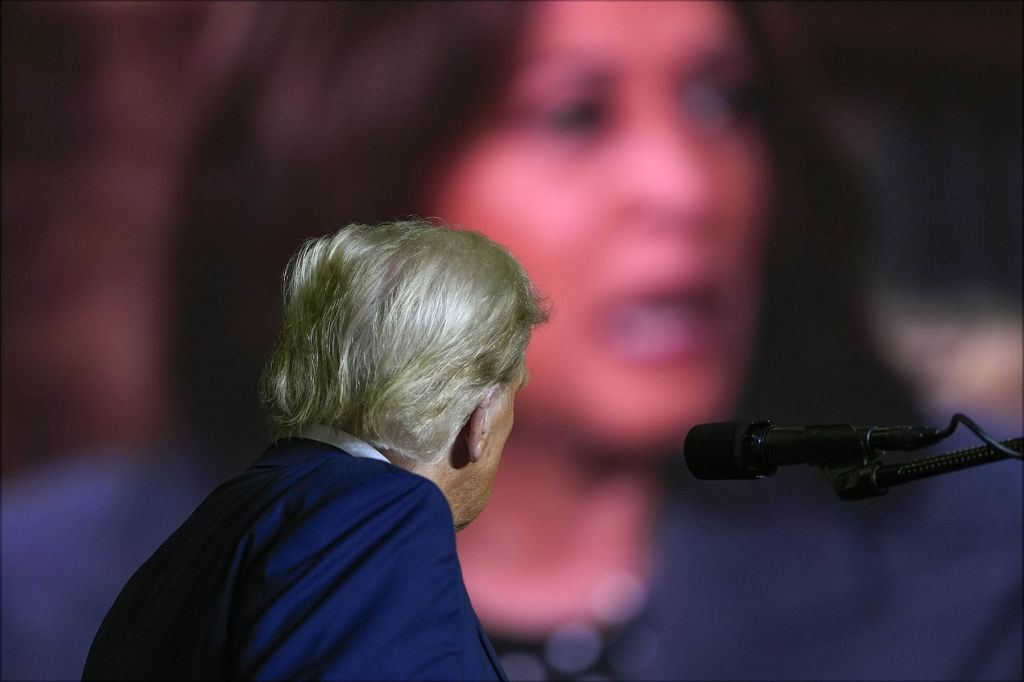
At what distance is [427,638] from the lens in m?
1.04

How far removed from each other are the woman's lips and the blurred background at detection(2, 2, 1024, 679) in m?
0.34

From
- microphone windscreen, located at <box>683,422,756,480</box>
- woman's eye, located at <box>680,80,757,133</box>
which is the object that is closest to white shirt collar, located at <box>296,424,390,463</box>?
microphone windscreen, located at <box>683,422,756,480</box>

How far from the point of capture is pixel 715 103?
258 centimetres

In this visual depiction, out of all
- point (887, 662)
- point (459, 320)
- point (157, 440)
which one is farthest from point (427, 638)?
point (887, 662)

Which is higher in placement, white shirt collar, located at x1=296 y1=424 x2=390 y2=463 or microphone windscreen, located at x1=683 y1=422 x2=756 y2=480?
white shirt collar, located at x1=296 y1=424 x2=390 y2=463

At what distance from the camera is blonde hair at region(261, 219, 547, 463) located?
1243 millimetres

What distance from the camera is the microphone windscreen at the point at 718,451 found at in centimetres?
128

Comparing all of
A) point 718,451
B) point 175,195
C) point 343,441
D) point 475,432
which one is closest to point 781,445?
point 718,451

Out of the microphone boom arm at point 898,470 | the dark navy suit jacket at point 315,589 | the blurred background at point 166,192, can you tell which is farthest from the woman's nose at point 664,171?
the dark navy suit jacket at point 315,589

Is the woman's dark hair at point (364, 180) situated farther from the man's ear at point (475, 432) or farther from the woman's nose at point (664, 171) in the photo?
the man's ear at point (475, 432)

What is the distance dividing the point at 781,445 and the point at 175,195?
171cm

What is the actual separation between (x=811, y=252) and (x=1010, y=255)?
1.49 feet

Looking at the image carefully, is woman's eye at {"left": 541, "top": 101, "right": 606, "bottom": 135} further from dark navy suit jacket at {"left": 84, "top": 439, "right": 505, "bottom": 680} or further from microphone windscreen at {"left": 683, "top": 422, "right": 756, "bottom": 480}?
dark navy suit jacket at {"left": 84, "top": 439, "right": 505, "bottom": 680}

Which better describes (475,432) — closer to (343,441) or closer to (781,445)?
(343,441)
